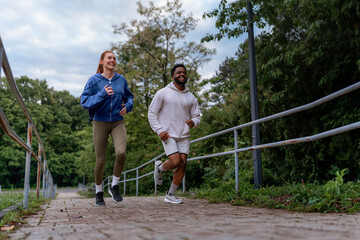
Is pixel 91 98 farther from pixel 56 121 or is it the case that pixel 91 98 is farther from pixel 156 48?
pixel 56 121


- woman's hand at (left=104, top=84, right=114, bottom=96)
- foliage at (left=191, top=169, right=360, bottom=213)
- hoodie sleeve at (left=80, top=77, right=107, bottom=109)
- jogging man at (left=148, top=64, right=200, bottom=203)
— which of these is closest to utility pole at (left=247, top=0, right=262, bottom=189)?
foliage at (left=191, top=169, right=360, bottom=213)

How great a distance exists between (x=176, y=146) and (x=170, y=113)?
46 cm

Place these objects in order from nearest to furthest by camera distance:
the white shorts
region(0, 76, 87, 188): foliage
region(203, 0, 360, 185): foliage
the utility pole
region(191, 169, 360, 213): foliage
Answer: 1. region(191, 169, 360, 213): foliage
2. the white shorts
3. the utility pole
4. region(203, 0, 360, 185): foliage
5. region(0, 76, 87, 188): foliage

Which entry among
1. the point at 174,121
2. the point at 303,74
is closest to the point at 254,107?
the point at 303,74

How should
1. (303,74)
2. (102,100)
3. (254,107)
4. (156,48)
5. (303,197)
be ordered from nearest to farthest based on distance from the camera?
(303,197)
(102,100)
(254,107)
(303,74)
(156,48)

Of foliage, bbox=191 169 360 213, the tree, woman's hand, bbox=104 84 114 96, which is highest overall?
the tree

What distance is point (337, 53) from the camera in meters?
6.84

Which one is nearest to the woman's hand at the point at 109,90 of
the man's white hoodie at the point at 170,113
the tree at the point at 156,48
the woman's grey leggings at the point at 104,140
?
the woman's grey leggings at the point at 104,140

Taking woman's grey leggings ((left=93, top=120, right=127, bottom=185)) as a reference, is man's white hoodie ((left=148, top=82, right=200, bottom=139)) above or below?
above

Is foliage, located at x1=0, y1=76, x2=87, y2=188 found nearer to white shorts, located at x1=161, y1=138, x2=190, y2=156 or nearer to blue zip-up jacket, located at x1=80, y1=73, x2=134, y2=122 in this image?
blue zip-up jacket, located at x1=80, y1=73, x2=134, y2=122

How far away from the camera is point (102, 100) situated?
477 centimetres

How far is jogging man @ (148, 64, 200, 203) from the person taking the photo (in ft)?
16.0

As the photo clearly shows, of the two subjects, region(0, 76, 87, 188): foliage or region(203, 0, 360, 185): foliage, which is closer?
region(203, 0, 360, 185): foliage

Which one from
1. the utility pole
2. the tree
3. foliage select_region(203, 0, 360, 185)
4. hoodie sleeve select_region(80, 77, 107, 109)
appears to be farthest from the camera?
the tree
